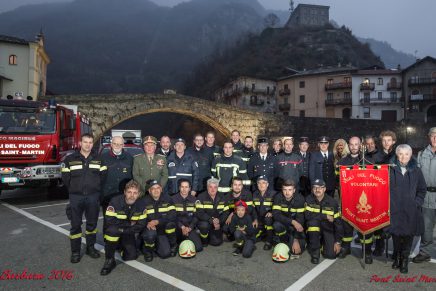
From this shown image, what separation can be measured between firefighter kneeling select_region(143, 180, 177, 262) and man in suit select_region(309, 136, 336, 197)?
3172 mm

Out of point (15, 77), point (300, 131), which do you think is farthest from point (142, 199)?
point (300, 131)

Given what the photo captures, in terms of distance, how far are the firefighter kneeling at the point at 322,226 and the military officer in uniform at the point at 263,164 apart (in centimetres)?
172

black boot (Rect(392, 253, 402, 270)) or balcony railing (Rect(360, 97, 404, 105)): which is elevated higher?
balcony railing (Rect(360, 97, 404, 105))

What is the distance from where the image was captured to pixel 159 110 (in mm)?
25516

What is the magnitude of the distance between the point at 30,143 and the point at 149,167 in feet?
16.8

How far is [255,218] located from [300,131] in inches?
1084

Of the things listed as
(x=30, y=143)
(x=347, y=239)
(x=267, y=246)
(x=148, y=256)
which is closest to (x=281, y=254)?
(x=267, y=246)

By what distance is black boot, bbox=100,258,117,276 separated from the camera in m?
4.12

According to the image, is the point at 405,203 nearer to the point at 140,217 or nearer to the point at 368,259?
the point at 368,259

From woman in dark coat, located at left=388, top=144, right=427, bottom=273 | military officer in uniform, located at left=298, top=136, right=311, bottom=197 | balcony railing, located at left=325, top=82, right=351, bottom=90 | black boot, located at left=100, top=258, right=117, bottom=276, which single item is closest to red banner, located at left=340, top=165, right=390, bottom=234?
woman in dark coat, located at left=388, top=144, right=427, bottom=273

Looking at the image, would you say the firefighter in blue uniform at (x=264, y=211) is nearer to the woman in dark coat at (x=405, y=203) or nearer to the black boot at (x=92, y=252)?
the woman in dark coat at (x=405, y=203)

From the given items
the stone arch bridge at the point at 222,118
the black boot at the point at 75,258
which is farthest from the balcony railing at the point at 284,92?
the black boot at the point at 75,258

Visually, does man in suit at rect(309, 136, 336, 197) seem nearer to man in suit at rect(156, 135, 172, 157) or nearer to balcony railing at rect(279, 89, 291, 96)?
man in suit at rect(156, 135, 172, 157)

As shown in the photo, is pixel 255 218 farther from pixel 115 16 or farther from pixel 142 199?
pixel 115 16
